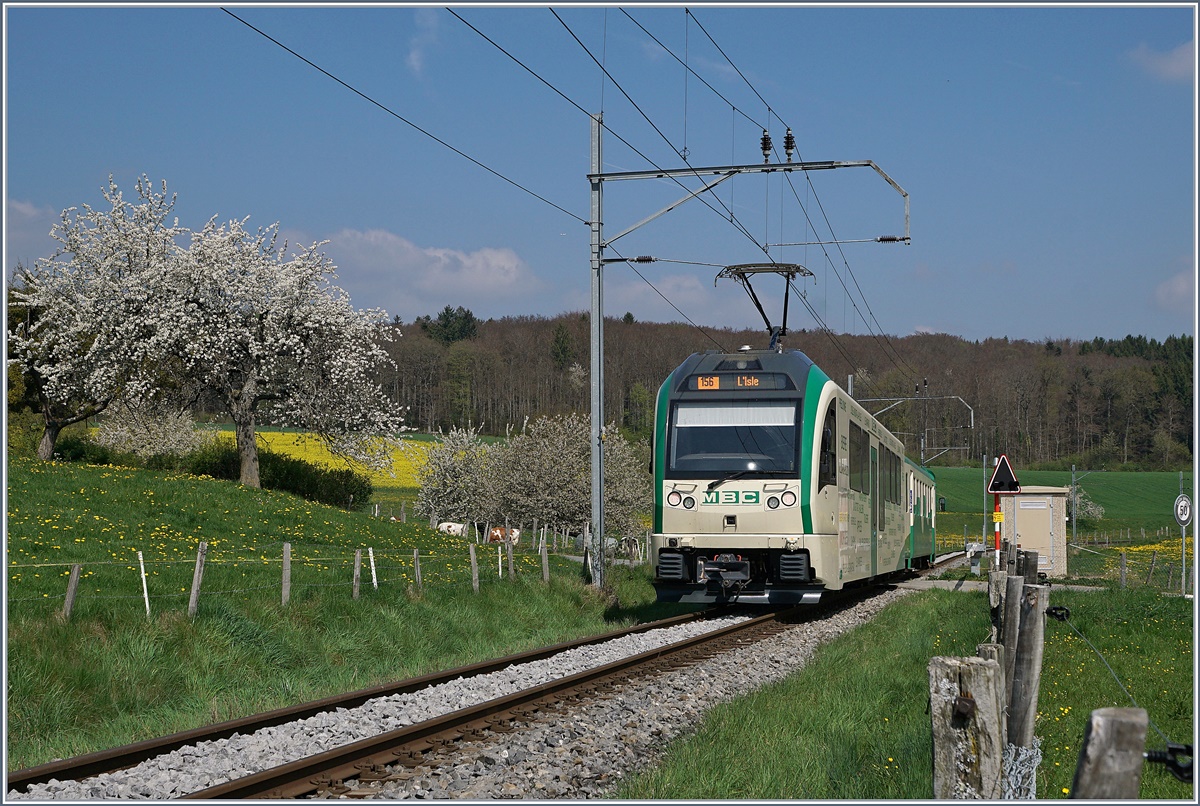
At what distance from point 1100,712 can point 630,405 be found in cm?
9817

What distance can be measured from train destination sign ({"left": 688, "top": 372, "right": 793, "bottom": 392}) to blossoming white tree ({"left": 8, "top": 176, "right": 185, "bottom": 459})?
29.5m

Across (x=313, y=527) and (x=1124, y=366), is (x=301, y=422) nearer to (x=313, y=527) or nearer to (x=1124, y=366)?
(x=313, y=527)

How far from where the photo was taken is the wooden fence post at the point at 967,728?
4.65 m

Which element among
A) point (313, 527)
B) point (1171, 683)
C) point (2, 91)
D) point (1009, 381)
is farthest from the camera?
point (1009, 381)

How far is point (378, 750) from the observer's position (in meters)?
7.69

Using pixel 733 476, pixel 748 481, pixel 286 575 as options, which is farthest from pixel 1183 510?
pixel 286 575

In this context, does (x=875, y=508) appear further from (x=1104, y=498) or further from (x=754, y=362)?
(x=1104, y=498)

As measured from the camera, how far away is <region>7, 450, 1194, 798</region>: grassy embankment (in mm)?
7523

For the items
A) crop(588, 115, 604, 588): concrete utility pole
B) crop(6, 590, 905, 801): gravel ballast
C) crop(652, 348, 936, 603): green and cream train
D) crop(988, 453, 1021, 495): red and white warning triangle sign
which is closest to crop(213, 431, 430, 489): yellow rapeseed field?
crop(588, 115, 604, 588): concrete utility pole

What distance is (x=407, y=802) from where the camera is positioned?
6113 mm

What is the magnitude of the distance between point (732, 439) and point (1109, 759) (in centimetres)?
1301

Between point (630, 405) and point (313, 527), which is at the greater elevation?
point (630, 405)

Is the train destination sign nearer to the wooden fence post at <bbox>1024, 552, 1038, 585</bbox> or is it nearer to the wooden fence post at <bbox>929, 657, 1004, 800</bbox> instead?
the wooden fence post at <bbox>1024, 552, 1038, 585</bbox>

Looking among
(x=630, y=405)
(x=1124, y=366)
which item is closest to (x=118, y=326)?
(x=630, y=405)
